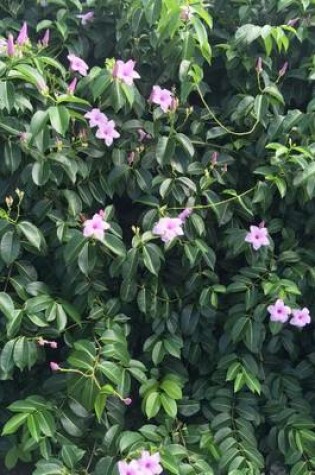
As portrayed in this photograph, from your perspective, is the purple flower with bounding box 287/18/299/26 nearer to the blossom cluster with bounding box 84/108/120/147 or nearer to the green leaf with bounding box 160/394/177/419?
the blossom cluster with bounding box 84/108/120/147

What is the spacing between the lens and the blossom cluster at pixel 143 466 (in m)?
1.78

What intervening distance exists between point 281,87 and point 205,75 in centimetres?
33

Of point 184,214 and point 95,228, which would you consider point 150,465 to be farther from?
point 184,214

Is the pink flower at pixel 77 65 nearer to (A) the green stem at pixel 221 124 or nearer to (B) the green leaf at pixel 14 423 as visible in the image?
(A) the green stem at pixel 221 124

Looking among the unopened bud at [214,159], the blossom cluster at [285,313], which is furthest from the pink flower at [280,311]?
the unopened bud at [214,159]

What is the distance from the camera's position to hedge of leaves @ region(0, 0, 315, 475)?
78.0 inches

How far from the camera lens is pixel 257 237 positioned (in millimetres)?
2240

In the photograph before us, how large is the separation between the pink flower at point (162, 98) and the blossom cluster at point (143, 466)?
1201 millimetres

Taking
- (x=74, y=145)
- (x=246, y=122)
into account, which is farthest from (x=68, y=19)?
(x=246, y=122)

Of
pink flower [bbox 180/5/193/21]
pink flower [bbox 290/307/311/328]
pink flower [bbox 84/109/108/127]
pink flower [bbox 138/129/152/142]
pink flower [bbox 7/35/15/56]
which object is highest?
pink flower [bbox 180/5/193/21]

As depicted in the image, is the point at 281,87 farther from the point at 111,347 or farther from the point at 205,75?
the point at 111,347

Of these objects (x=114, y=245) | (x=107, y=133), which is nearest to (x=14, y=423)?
(x=114, y=245)

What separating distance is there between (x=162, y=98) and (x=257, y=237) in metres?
0.62

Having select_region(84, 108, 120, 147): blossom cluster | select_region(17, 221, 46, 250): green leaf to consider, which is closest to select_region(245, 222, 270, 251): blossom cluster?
select_region(84, 108, 120, 147): blossom cluster
